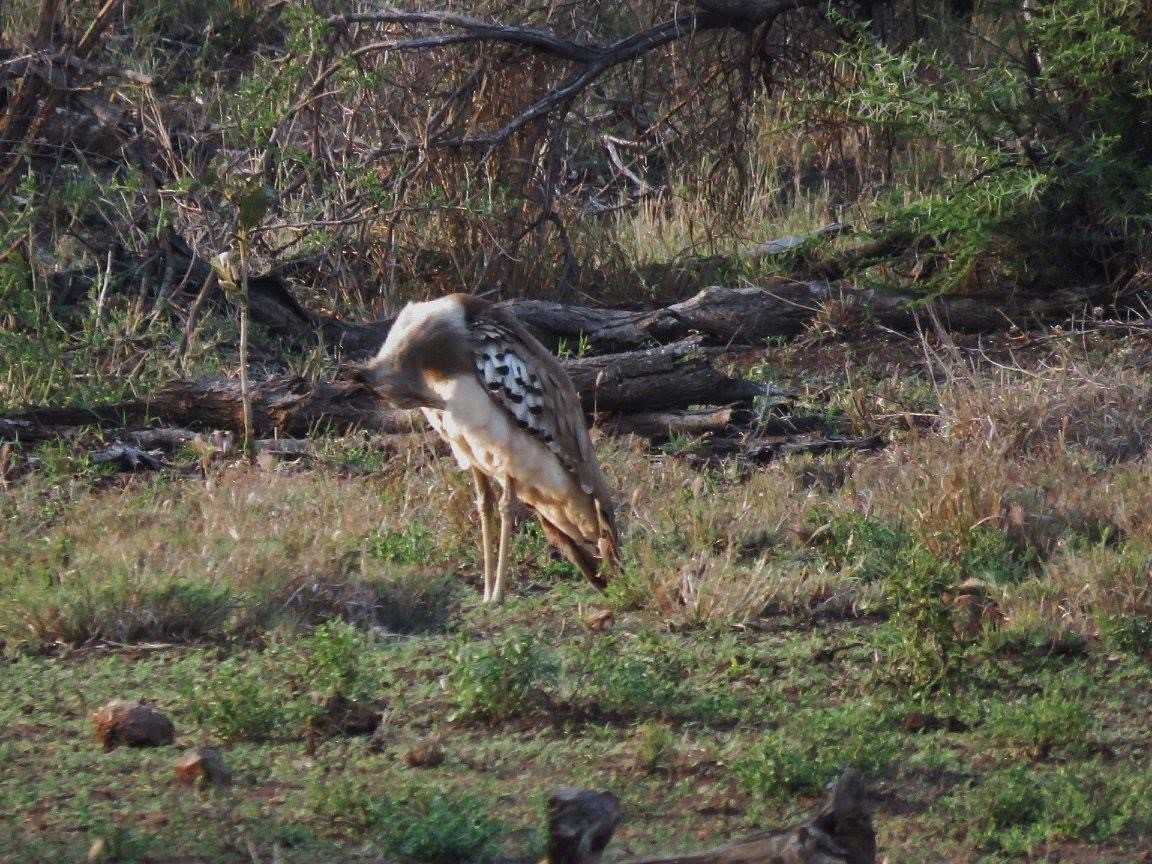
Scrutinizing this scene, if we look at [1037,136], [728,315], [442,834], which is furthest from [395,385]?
[1037,136]

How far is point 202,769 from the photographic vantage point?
3895mm

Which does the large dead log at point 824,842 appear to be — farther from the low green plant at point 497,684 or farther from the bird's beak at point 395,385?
the bird's beak at point 395,385

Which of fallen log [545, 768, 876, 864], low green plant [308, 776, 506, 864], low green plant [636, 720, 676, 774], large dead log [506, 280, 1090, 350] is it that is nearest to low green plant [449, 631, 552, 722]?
low green plant [636, 720, 676, 774]

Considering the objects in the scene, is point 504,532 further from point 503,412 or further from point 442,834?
point 442,834

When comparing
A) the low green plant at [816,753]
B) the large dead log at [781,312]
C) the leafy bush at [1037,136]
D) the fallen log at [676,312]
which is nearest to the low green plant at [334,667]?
the low green plant at [816,753]

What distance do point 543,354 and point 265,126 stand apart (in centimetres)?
318

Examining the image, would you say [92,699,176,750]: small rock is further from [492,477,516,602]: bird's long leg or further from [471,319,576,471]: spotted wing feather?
[471,319,576,471]: spotted wing feather

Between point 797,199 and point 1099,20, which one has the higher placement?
point 1099,20

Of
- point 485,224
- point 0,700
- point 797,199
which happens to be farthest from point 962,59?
point 0,700

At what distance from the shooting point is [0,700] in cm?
465

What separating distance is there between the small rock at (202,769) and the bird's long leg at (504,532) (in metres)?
2.16

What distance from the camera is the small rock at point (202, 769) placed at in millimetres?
3896

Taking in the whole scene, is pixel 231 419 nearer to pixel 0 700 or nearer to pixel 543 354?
pixel 543 354

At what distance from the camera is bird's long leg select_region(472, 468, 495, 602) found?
20.4 ft
